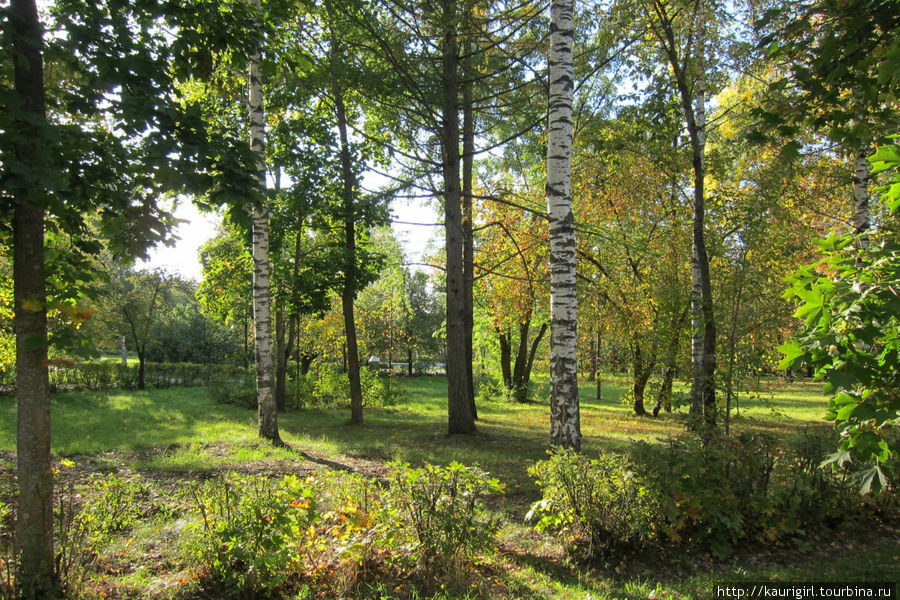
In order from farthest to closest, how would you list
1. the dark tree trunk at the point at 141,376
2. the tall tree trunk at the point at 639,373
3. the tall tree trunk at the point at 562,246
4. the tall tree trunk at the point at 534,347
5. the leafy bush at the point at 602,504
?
1. the dark tree trunk at the point at 141,376
2. the tall tree trunk at the point at 534,347
3. the tall tree trunk at the point at 639,373
4. the tall tree trunk at the point at 562,246
5. the leafy bush at the point at 602,504

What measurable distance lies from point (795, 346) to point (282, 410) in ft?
53.2

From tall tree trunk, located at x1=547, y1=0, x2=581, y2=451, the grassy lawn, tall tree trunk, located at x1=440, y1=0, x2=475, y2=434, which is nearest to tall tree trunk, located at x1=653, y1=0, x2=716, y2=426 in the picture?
the grassy lawn

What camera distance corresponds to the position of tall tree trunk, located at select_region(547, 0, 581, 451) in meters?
6.02

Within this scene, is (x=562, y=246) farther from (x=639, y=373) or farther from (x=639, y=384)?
(x=639, y=384)

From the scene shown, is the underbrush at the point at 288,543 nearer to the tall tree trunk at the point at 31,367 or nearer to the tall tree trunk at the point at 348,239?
the tall tree trunk at the point at 31,367

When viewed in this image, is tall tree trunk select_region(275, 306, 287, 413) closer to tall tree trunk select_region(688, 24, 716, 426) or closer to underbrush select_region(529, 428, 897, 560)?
tall tree trunk select_region(688, 24, 716, 426)

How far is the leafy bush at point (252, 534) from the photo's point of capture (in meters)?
3.23

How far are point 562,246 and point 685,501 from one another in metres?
3.16

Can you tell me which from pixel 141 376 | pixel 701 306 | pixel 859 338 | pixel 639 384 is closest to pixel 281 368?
pixel 141 376

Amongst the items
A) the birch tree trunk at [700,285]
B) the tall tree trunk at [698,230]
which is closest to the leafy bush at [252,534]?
the birch tree trunk at [700,285]

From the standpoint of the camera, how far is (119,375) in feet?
74.2

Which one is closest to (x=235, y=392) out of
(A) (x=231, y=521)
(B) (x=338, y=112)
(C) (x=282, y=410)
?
(C) (x=282, y=410)

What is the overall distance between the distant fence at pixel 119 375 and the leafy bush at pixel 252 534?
17.7 metres

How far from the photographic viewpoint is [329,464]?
323 inches
